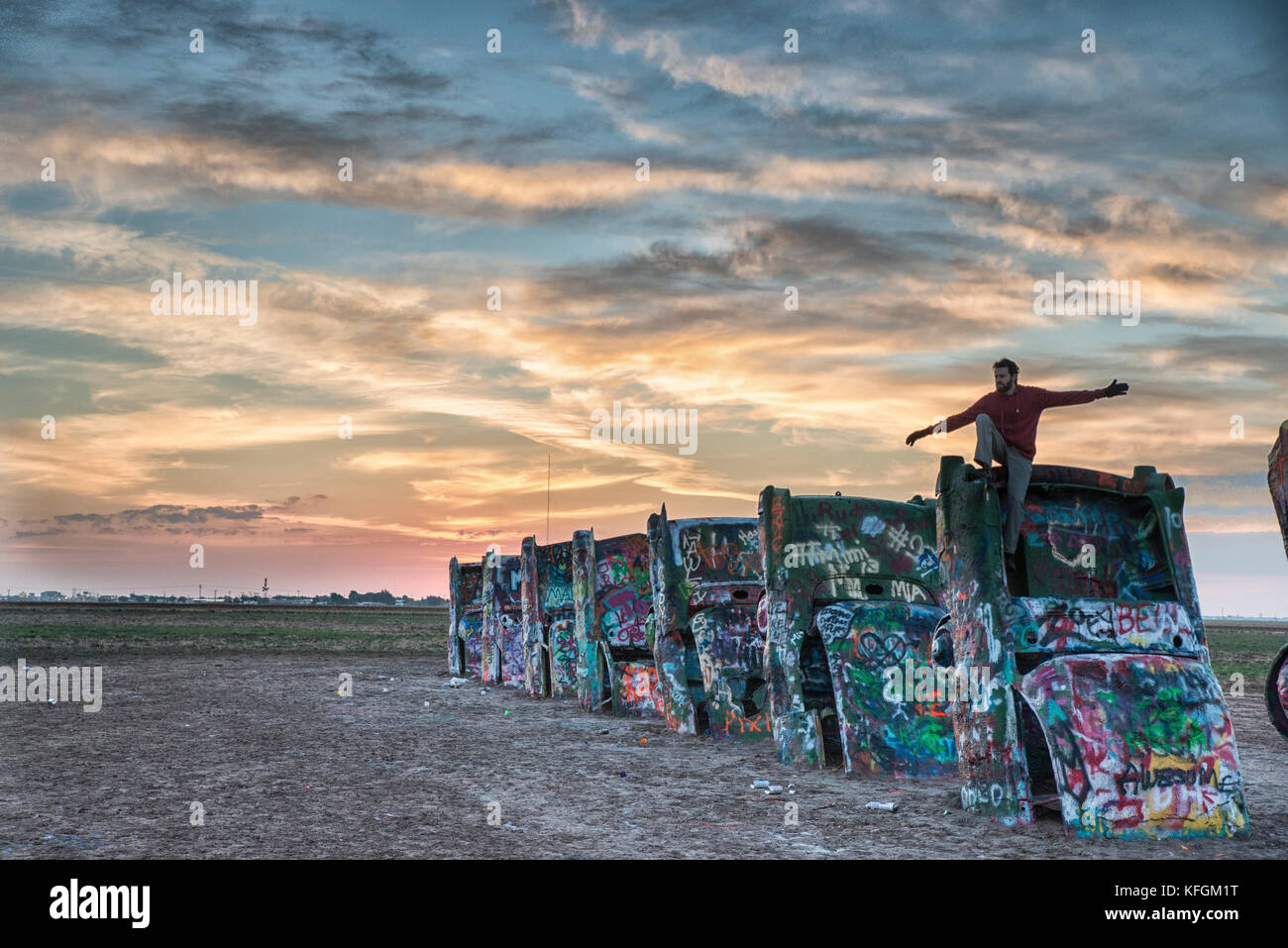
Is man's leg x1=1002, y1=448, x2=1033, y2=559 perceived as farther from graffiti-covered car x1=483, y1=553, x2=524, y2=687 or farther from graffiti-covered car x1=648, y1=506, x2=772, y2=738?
graffiti-covered car x1=483, y1=553, x2=524, y2=687

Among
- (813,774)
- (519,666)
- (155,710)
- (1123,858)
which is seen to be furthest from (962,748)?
(519,666)

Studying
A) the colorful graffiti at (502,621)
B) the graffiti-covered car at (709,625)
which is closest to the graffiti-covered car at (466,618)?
the colorful graffiti at (502,621)

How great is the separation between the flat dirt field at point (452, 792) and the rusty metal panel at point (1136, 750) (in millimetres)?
202

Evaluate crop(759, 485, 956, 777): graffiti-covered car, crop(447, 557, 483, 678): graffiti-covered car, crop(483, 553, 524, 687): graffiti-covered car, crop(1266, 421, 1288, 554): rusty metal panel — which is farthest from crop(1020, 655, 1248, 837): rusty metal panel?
crop(447, 557, 483, 678): graffiti-covered car

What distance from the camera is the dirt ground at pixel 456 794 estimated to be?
7477 mm

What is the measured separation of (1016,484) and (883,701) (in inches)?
130

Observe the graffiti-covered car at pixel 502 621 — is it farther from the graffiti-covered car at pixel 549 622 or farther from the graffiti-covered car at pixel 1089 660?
the graffiti-covered car at pixel 1089 660

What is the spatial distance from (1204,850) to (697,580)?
820cm

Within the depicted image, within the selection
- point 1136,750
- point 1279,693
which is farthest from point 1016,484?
point 1279,693

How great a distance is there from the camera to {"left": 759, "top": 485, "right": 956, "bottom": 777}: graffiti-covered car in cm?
1070

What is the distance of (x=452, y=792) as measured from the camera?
9.62 meters

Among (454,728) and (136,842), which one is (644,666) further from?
(136,842)

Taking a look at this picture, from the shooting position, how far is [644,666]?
16828 millimetres

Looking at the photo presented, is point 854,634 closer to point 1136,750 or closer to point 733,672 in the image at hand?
point 733,672
